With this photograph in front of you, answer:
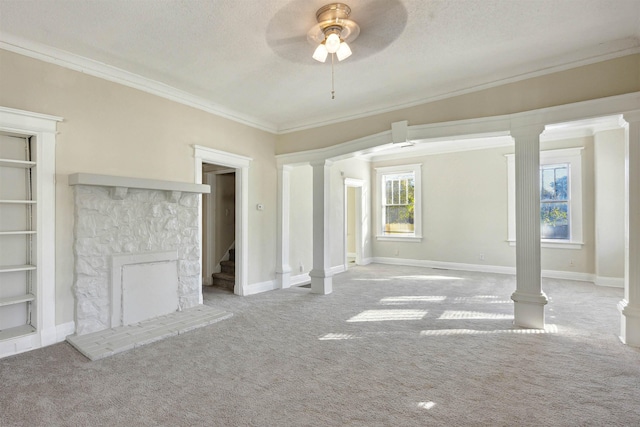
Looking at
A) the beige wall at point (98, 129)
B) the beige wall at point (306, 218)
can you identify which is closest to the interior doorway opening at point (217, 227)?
the beige wall at point (306, 218)

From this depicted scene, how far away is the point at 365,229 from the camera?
823cm

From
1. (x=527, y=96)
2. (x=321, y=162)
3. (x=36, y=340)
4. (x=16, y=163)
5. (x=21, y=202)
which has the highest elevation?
(x=527, y=96)

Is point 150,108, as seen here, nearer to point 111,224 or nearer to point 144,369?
point 111,224

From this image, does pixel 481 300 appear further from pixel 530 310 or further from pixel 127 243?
pixel 127 243

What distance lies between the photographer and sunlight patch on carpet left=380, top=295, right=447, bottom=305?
181 inches

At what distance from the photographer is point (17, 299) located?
9.41 ft

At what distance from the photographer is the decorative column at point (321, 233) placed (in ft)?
16.8

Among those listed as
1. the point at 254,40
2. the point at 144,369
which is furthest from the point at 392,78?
the point at 144,369

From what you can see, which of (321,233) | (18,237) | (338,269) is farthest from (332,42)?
(338,269)

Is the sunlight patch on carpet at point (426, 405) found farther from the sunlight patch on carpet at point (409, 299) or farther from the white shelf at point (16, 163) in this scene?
the white shelf at point (16, 163)

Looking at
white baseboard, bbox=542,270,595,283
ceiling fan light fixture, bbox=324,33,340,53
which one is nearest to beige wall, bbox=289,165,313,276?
ceiling fan light fixture, bbox=324,33,340,53

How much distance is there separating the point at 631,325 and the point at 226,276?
208 inches

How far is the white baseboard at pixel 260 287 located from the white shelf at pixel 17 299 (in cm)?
258

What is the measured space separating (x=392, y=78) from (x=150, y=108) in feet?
9.44
